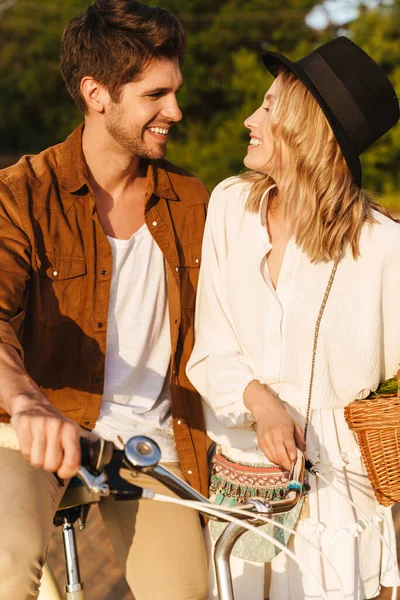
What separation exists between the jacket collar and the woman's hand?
1.00 meters

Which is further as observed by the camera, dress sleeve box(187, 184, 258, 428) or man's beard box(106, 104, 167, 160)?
man's beard box(106, 104, 167, 160)

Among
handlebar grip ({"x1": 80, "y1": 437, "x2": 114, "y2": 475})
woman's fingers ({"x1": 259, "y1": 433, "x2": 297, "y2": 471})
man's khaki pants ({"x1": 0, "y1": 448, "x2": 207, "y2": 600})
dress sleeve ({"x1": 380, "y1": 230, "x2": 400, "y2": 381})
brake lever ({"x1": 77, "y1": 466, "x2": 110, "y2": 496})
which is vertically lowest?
man's khaki pants ({"x1": 0, "y1": 448, "x2": 207, "y2": 600})

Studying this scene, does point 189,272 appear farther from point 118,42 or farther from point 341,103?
point 118,42

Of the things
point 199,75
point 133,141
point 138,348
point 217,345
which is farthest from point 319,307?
point 199,75

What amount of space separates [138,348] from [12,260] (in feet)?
1.84

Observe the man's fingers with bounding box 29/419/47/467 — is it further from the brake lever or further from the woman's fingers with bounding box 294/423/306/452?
the woman's fingers with bounding box 294/423/306/452

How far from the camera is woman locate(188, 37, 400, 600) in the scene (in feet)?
10.1

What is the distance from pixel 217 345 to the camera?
328cm

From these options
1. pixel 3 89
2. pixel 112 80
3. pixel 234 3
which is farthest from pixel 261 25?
pixel 112 80

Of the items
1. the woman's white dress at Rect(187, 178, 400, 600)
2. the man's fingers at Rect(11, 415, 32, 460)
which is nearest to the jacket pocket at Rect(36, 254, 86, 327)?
the woman's white dress at Rect(187, 178, 400, 600)

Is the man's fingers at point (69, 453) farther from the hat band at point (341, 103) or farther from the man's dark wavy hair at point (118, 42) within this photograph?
the man's dark wavy hair at point (118, 42)

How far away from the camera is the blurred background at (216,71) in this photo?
1134 inches

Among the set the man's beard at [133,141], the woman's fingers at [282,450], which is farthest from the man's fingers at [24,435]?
the man's beard at [133,141]

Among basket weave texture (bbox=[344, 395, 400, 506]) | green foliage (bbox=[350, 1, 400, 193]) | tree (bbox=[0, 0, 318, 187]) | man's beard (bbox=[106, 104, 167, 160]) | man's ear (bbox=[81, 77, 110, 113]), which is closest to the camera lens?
basket weave texture (bbox=[344, 395, 400, 506])
